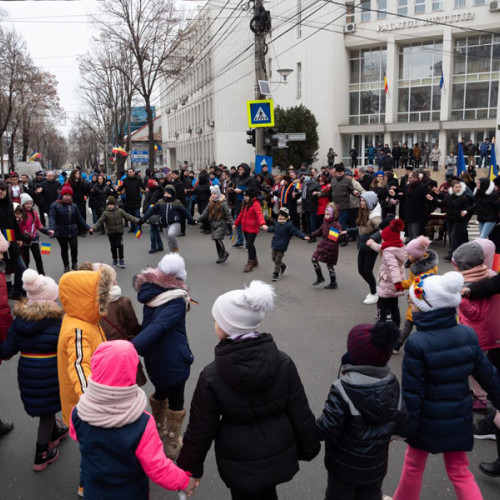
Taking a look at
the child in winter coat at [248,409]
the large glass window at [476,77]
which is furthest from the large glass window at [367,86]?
the child in winter coat at [248,409]

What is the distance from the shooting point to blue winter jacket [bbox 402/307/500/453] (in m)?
3.09

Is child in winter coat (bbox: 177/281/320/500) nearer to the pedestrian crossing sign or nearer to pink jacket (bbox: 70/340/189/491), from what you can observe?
pink jacket (bbox: 70/340/189/491)

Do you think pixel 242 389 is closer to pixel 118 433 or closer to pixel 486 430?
pixel 118 433

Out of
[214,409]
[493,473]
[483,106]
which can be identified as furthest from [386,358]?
[483,106]

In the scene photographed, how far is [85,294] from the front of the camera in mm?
3574

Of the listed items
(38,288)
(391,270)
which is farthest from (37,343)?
(391,270)

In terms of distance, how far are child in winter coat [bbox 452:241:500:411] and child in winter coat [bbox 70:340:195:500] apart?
112 inches

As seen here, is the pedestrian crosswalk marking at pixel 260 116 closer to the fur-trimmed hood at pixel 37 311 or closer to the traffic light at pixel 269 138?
the traffic light at pixel 269 138

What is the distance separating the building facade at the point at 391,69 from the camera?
1316 inches

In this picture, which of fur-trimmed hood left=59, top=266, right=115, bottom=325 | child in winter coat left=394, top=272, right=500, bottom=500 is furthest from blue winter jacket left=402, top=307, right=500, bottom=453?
fur-trimmed hood left=59, top=266, right=115, bottom=325

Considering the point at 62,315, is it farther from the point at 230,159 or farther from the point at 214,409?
the point at 230,159

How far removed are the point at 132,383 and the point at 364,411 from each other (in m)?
1.22

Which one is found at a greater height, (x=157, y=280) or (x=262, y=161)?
(x=262, y=161)

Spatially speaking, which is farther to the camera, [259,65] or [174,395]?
[259,65]
